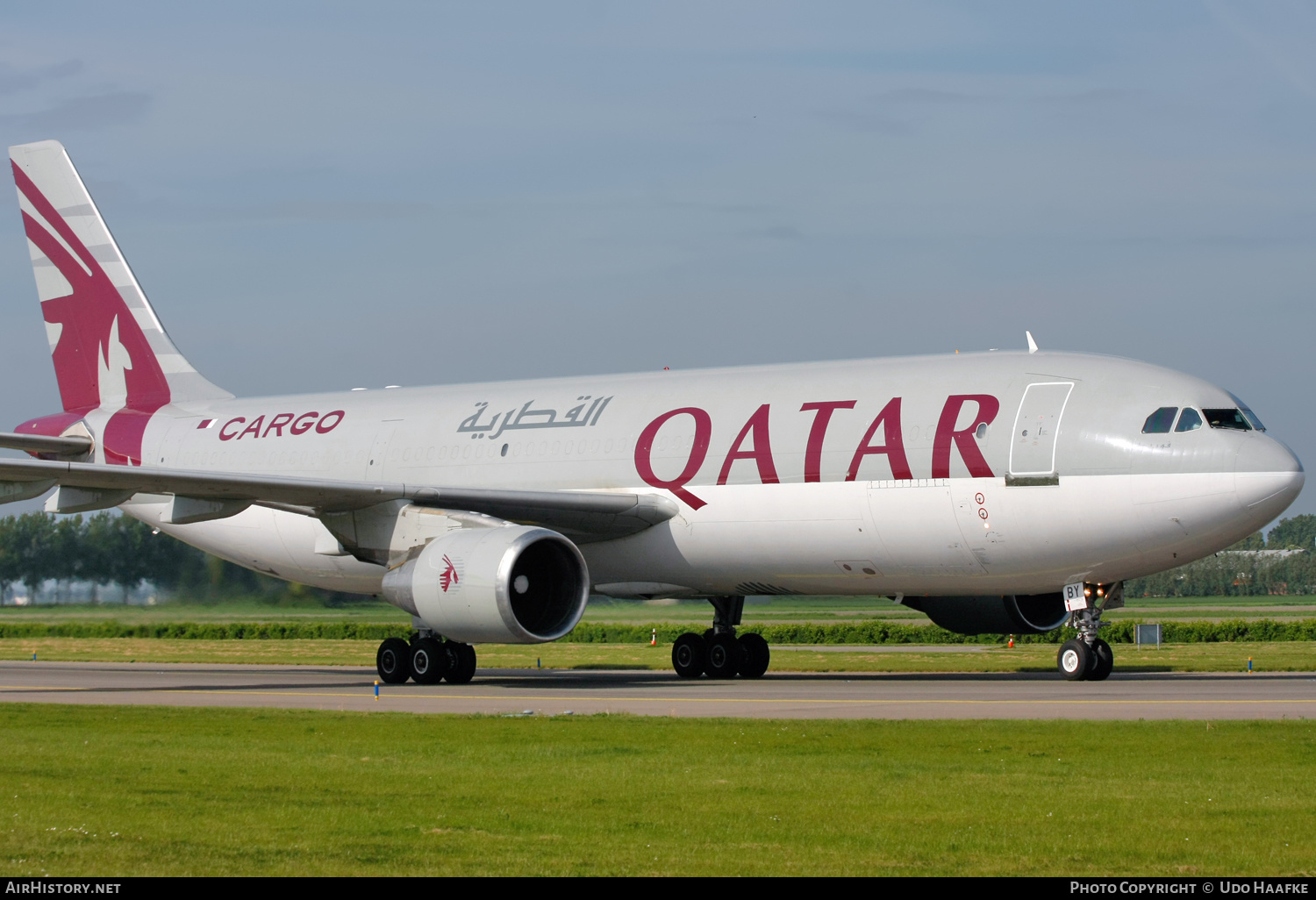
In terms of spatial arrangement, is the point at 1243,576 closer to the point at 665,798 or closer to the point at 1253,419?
the point at 1253,419

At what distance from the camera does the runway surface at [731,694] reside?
16.6 m

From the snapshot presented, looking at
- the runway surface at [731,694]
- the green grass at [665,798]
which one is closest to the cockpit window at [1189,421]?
the runway surface at [731,694]

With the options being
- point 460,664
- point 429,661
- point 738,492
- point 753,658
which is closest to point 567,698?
→ point 460,664

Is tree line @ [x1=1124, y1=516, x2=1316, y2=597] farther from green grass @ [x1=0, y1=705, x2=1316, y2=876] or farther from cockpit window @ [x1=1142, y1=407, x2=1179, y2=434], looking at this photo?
green grass @ [x1=0, y1=705, x2=1316, y2=876]

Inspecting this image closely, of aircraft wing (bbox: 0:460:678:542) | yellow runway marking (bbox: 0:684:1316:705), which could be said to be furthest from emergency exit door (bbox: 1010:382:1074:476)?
aircraft wing (bbox: 0:460:678:542)

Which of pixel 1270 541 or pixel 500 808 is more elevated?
pixel 1270 541

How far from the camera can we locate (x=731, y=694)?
1973 centimetres

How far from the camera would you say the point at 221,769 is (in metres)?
11.6

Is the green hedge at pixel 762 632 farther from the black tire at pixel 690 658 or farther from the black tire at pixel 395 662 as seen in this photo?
the black tire at pixel 395 662

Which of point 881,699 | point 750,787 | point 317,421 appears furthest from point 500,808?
point 317,421

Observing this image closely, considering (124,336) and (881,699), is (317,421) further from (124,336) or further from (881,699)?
(881,699)

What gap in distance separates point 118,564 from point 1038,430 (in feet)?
69.7

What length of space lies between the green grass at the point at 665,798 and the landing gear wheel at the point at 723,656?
384 inches
